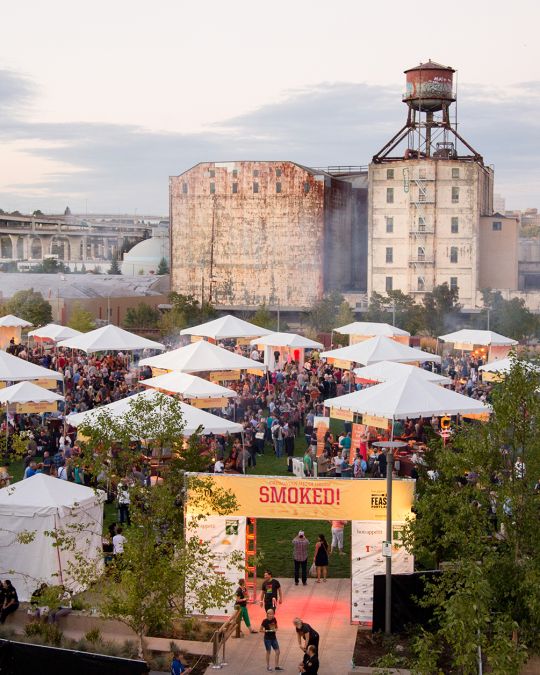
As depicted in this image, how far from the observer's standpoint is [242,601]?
652 inches

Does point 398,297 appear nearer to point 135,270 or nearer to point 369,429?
point 369,429

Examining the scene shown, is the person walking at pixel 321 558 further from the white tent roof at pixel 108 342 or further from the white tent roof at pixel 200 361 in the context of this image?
the white tent roof at pixel 108 342

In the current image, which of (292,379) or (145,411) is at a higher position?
(145,411)

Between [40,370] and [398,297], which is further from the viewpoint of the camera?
[398,297]

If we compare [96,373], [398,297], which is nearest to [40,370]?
[96,373]

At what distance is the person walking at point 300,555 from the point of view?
18766 mm

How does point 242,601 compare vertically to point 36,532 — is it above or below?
below

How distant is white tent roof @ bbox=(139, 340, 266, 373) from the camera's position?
3186cm

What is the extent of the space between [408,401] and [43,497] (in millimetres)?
10500

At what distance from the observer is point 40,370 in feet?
Answer: 104

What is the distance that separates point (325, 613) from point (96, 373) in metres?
21.8

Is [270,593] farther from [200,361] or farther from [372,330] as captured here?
[372,330]

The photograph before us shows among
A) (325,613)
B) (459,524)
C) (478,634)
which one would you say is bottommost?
(325,613)

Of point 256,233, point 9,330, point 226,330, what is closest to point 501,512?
point 226,330
